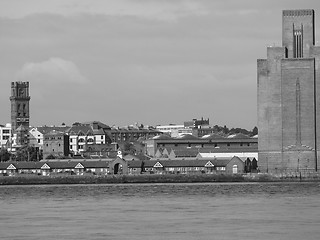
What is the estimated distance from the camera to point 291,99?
14762 cm

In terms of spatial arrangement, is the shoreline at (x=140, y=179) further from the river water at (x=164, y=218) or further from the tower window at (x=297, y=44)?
the river water at (x=164, y=218)

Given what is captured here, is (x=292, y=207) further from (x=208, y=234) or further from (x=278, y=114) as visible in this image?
(x=278, y=114)

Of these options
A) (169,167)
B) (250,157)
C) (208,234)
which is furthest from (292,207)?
(250,157)

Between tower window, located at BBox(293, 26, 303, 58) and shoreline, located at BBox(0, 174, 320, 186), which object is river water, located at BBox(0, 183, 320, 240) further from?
tower window, located at BBox(293, 26, 303, 58)

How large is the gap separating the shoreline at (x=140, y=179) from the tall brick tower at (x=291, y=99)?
5.25m

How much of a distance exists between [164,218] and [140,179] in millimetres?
80249

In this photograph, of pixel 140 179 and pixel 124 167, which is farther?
pixel 124 167

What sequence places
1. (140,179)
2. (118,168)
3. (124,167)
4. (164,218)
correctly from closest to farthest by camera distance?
(164,218)
(140,179)
(124,167)
(118,168)

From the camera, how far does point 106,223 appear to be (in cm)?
6372

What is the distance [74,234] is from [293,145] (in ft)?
305

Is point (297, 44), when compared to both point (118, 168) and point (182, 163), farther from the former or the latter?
point (118, 168)

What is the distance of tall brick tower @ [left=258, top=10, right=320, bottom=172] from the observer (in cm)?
14762

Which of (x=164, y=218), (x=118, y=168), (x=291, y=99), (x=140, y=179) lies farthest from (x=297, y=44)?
(x=164, y=218)

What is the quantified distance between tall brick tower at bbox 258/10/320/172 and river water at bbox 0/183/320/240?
55.0 m
